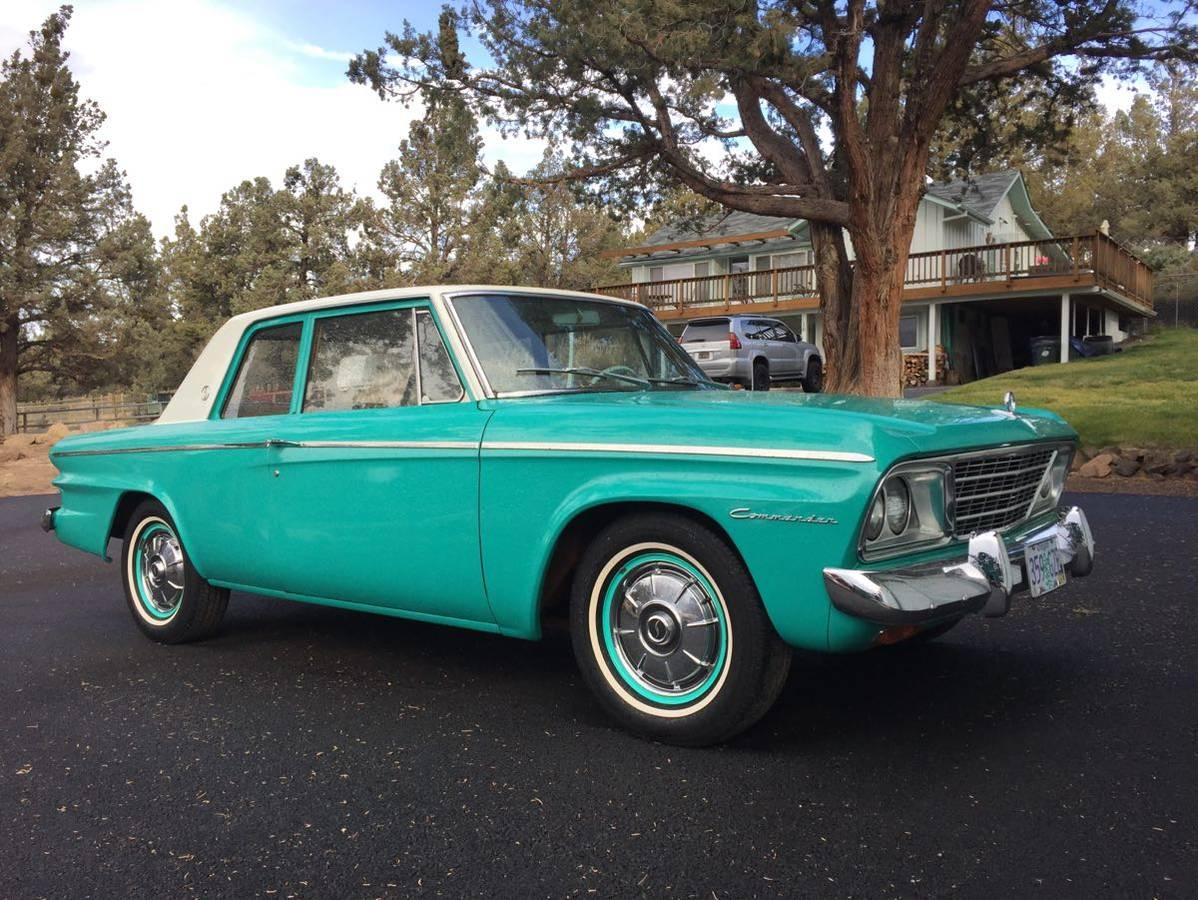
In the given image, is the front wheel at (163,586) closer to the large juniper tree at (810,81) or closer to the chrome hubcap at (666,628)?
the chrome hubcap at (666,628)

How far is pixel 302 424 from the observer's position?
4516 mm

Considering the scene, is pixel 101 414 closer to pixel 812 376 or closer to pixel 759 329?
pixel 812 376

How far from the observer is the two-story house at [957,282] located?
27.8 metres

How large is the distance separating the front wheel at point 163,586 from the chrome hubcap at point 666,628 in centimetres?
251

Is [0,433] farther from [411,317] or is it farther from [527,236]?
[411,317]

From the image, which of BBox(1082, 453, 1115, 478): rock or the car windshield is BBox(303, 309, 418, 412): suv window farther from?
BBox(1082, 453, 1115, 478): rock

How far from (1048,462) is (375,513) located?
2.71m

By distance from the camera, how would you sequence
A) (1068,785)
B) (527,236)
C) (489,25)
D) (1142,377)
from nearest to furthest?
(1068,785) → (489,25) → (1142,377) → (527,236)

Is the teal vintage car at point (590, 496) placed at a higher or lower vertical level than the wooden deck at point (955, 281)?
lower

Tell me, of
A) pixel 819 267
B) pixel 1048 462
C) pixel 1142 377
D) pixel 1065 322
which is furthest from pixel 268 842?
pixel 1065 322

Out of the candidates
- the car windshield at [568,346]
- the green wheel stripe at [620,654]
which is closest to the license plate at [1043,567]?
the green wheel stripe at [620,654]

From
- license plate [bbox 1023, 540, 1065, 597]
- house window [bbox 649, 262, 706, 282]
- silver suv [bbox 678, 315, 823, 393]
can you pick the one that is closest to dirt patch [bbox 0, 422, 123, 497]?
silver suv [bbox 678, 315, 823, 393]

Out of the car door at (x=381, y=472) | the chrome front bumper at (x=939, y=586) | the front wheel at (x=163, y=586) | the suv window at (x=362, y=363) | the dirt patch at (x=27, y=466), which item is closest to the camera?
the chrome front bumper at (x=939, y=586)

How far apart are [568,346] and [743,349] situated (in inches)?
647
